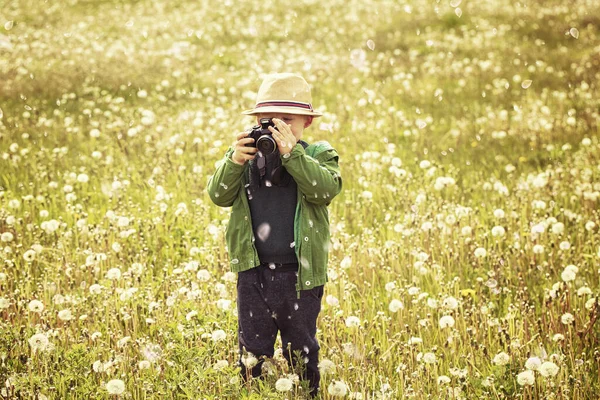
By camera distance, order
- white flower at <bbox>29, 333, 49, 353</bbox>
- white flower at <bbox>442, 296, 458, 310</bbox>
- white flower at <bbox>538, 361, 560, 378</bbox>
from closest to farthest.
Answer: white flower at <bbox>538, 361, 560, 378</bbox> < white flower at <bbox>29, 333, 49, 353</bbox> < white flower at <bbox>442, 296, 458, 310</bbox>

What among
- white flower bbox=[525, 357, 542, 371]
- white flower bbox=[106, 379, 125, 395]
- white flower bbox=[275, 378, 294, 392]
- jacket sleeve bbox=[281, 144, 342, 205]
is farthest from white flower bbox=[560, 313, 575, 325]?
white flower bbox=[106, 379, 125, 395]

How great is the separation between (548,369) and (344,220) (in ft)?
9.22

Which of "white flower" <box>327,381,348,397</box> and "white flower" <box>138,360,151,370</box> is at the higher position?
"white flower" <box>138,360,151,370</box>

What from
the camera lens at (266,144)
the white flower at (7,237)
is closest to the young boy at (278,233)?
the camera lens at (266,144)

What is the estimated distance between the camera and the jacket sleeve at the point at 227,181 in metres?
3.26

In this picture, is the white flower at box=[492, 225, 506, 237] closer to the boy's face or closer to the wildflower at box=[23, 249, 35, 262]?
the boy's face

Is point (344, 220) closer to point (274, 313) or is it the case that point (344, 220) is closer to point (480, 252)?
point (480, 252)

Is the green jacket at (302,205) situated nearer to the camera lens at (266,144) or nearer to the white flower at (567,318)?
the camera lens at (266,144)

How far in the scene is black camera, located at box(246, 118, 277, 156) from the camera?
122 inches

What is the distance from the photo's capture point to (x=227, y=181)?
3291 millimetres

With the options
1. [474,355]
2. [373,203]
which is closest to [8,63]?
[373,203]

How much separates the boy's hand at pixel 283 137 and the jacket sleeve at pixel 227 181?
258mm

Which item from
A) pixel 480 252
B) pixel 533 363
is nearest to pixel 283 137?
pixel 533 363

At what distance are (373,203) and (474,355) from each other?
256 cm
